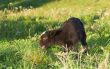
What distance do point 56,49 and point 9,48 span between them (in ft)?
3.56

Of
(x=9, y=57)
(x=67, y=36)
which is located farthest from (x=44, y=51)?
(x=67, y=36)

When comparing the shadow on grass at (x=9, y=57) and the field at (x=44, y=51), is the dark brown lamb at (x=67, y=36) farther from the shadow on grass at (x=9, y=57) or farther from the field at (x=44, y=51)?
the shadow on grass at (x=9, y=57)

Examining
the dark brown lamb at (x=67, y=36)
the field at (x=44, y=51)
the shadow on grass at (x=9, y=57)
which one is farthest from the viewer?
the dark brown lamb at (x=67, y=36)

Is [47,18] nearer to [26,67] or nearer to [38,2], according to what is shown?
[26,67]

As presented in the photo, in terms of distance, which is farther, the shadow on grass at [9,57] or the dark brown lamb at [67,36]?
the dark brown lamb at [67,36]

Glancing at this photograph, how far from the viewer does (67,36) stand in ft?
31.9

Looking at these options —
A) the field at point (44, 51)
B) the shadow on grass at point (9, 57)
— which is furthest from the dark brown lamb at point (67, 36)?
the shadow on grass at point (9, 57)

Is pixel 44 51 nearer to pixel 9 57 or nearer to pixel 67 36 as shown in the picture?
pixel 9 57

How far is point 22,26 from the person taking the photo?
1484cm

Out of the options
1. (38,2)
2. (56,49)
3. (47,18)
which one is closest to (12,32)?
(47,18)

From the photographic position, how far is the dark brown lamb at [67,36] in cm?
962

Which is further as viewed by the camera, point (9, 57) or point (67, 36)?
point (67, 36)

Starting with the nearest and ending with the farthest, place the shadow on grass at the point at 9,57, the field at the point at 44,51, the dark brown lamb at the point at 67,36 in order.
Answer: the field at the point at 44,51 → the shadow on grass at the point at 9,57 → the dark brown lamb at the point at 67,36

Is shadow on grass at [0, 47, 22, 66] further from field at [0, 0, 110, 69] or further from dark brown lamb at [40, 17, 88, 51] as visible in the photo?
dark brown lamb at [40, 17, 88, 51]
